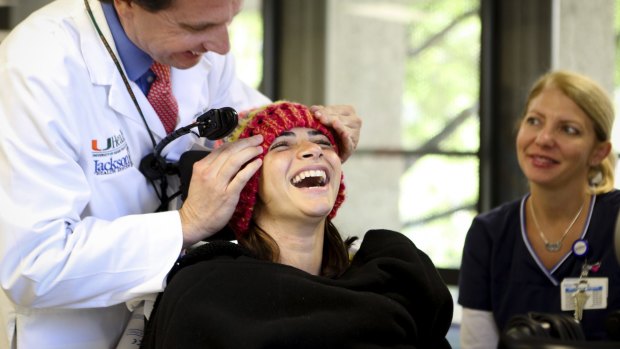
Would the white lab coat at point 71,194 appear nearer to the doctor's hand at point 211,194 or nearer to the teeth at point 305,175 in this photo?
the doctor's hand at point 211,194

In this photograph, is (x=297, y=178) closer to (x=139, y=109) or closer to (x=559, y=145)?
(x=139, y=109)

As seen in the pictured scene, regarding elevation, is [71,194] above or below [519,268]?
above

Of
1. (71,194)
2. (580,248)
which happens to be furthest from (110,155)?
(580,248)

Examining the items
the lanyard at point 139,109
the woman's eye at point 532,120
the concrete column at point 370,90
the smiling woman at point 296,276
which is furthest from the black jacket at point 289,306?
the concrete column at point 370,90

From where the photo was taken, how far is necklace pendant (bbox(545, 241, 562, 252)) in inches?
116

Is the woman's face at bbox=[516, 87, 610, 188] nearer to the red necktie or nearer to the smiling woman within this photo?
the smiling woman

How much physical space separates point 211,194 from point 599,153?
1.59 metres

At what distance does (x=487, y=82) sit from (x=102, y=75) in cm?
292

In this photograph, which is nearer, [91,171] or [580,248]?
[91,171]

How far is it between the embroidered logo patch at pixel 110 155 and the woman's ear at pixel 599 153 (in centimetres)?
167

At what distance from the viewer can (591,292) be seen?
9.20 feet

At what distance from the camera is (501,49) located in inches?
180

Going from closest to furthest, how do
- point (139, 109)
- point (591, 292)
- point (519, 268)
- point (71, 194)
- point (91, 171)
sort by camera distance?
point (71, 194) < point (91, 171) < point (139, 109) < point (591, 292) < point (519, 268)

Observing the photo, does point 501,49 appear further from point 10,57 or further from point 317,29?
point 10,57
